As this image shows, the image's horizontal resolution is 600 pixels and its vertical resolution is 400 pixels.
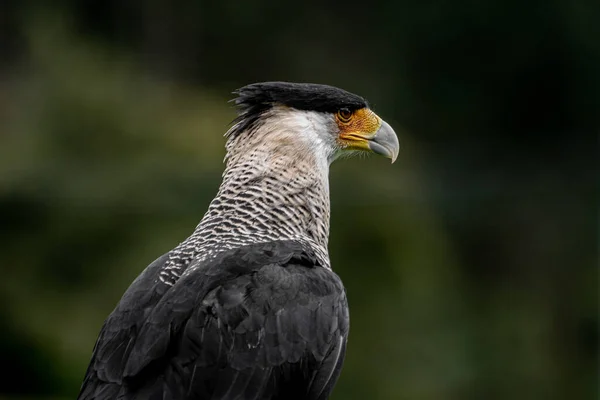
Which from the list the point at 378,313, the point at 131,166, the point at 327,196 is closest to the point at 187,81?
the point at 131,166

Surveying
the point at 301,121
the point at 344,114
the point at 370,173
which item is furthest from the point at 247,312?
the point at 370,173

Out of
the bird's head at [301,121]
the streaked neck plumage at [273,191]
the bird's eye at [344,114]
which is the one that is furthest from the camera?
the bird's eye at [344,114]

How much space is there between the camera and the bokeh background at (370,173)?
9.34 metres

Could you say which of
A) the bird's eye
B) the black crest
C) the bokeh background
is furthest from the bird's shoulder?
the bokeh background

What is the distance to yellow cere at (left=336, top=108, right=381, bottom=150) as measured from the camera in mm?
4387

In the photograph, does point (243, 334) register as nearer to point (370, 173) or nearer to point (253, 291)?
point (253, 291)

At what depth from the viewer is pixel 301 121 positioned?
4.22m

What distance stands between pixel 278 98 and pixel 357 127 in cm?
41

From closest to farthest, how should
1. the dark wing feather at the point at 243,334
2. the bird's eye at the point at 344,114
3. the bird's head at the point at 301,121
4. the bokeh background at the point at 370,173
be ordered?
1. the dark wing feather at the point at 243,334
2. the bird's head at the point at 301,121
3. the bird's eye at the point at 344,114
4. the bokeh background at the point at 370,173

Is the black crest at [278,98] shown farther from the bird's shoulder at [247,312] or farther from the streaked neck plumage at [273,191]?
the bird's shoulder at [247,312]

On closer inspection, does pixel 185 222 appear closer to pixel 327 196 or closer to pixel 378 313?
pixel 378 313

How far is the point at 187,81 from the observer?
13.3 metres

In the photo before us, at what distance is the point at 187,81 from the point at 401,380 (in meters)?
5.57

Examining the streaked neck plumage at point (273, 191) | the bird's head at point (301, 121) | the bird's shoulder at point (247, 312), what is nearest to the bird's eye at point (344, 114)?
the bird's head at point (301, 121)
